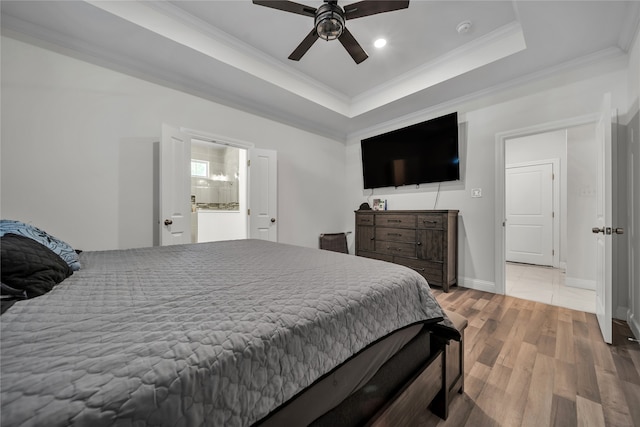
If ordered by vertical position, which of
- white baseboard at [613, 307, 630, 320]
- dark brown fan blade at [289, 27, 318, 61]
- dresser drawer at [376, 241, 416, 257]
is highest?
dark brown fan blade at [289, 27, 318, 61]

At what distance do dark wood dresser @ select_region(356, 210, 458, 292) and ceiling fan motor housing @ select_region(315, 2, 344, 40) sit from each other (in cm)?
232

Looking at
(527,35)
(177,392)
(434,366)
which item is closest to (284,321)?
(177,392)

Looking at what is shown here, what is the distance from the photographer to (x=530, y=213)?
4.69 meters

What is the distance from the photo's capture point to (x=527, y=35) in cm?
221

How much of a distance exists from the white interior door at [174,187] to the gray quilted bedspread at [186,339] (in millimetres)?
1643

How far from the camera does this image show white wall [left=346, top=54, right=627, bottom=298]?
246cm

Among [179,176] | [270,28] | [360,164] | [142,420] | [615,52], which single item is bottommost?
[142,420]

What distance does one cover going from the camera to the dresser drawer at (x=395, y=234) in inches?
133

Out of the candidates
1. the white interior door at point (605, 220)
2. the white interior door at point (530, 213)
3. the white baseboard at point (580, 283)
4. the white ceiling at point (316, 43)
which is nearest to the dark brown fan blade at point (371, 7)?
the white ceiling at point (316, 43)

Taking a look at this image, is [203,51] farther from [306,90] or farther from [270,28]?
[306,90]

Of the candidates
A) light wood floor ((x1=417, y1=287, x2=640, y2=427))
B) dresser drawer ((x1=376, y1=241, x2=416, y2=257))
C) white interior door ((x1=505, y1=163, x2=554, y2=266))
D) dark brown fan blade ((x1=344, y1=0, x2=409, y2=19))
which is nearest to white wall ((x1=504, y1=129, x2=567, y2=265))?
white interior door ((x1=505, y1=163, x2=554, y2=266))

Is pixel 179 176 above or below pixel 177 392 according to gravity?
above

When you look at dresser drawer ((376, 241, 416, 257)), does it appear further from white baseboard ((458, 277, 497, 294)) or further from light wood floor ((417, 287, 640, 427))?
light wood floor ((417, 287, 640, 427))

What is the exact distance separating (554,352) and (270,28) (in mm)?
3716
